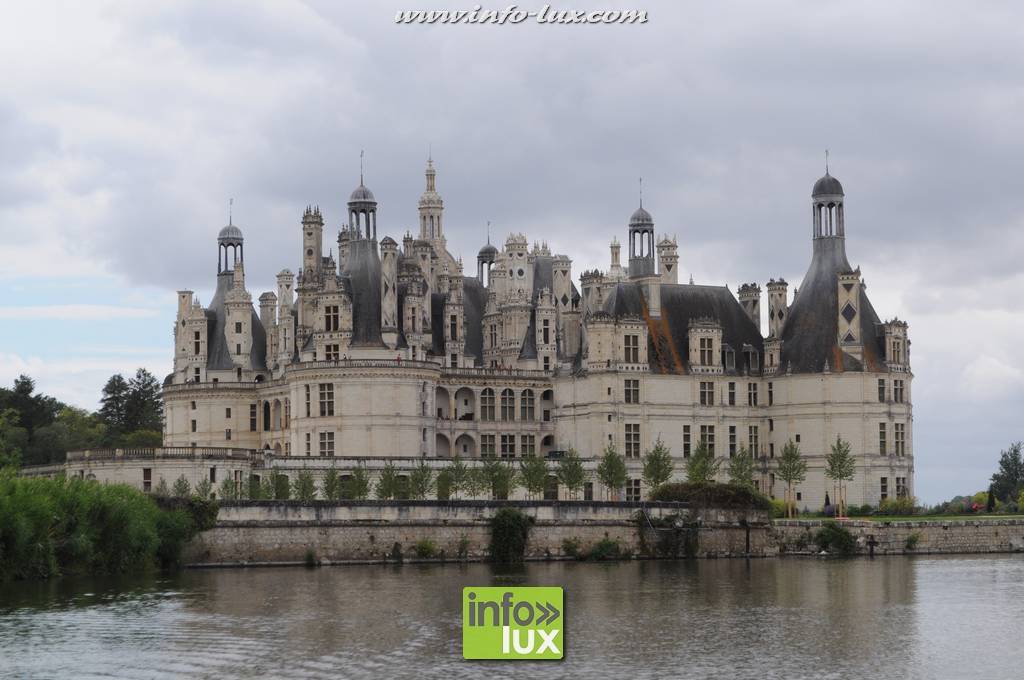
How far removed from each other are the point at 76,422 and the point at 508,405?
39099mm

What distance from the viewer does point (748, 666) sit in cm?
4866

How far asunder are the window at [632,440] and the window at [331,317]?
51.5ft

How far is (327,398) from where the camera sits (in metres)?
97.9

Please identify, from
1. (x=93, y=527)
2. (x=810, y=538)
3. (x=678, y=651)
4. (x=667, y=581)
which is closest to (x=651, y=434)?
(x=810, y=538)

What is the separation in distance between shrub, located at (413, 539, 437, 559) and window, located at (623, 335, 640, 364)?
25759 millimetres

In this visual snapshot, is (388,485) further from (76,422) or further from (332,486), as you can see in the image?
(76,422)

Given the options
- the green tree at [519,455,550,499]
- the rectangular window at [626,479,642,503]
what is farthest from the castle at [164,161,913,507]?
the green tree at [519,455,550,499]

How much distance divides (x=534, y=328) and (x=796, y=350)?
1394 cm

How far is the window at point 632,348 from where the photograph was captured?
101 meters

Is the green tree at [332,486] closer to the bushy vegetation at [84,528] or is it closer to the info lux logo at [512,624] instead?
the bushy vegetation at [84,528]

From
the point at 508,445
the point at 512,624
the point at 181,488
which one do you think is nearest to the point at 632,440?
the point at 508,445

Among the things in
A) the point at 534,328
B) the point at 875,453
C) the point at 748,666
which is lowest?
the point at 748,666

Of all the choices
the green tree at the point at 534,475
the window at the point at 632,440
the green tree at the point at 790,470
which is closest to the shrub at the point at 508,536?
the green tree at the point at 534,475

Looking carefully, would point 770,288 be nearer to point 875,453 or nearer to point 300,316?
point 875,453
